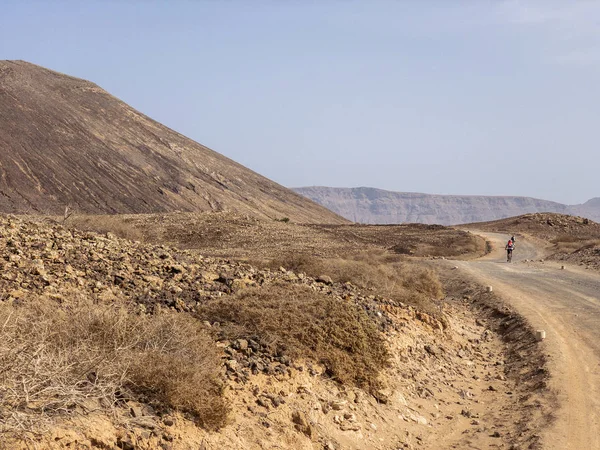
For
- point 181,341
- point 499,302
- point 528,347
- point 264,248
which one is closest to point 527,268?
point 499,302

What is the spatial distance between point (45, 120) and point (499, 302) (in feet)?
190

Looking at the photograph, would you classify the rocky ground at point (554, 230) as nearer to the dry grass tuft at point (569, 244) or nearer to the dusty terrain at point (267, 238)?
the dry grass tuft at point (569, 244)

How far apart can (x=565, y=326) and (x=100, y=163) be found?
55302 millimetres

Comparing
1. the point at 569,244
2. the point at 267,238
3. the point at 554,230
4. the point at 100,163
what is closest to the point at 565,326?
the point at 267,238

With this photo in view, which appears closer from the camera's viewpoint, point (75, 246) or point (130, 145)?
point (75, 246)

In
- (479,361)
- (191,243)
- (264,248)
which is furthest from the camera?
(191,243)

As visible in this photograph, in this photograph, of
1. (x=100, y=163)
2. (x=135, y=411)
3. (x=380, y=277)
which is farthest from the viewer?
(x=100, y=163)

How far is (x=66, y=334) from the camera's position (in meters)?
5.61

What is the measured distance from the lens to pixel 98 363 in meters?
5.02

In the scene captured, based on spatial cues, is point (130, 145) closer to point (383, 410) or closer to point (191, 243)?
point (191, 243)

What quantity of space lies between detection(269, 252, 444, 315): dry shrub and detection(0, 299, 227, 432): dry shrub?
6.73m

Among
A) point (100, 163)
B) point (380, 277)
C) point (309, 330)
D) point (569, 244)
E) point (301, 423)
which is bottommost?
point (301, 423)

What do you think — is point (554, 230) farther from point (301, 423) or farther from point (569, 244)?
point (301, 423)

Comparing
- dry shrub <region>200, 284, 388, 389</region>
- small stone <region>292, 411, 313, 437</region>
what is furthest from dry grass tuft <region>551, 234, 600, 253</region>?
small stone <region>292, 411, 313, 437</region>
